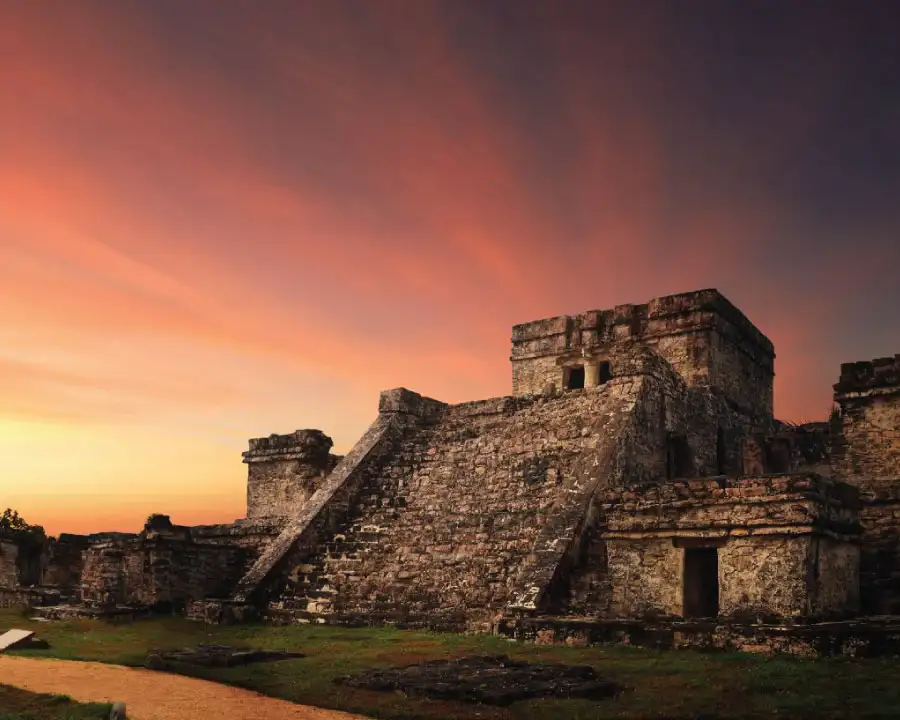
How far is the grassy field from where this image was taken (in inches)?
273

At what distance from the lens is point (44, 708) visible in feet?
25.4

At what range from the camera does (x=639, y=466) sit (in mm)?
15578

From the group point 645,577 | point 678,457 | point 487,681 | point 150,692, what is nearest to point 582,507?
point 645,577

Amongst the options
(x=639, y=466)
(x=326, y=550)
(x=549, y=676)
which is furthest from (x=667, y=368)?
(x=549, y=676)

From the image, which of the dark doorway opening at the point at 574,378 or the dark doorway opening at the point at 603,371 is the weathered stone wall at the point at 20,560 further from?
the dark doorway opening at the point at 603,371

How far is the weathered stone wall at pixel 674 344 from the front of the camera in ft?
69.4

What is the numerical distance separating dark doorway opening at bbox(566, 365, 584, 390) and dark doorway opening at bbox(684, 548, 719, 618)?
36.6 feet

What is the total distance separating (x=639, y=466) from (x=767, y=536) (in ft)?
17.3

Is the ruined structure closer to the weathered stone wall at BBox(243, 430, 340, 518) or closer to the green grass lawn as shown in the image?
the weathered stone wall at BBox(243, 430, 340, 518)

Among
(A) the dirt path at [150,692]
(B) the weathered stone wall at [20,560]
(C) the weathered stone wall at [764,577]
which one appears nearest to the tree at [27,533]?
(B) the weathered stone wall at [20,560]

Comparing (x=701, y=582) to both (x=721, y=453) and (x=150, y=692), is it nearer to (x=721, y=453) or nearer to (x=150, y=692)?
(x=150, y=692)

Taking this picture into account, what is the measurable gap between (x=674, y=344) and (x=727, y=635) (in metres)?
12.5

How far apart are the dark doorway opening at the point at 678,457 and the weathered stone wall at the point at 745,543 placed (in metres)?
5.61

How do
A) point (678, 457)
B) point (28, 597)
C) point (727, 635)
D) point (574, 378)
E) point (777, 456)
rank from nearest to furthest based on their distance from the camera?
point (727, 635) < point (678, 457) < point (28, 597) < point (777, 456) < point (574, 378)
